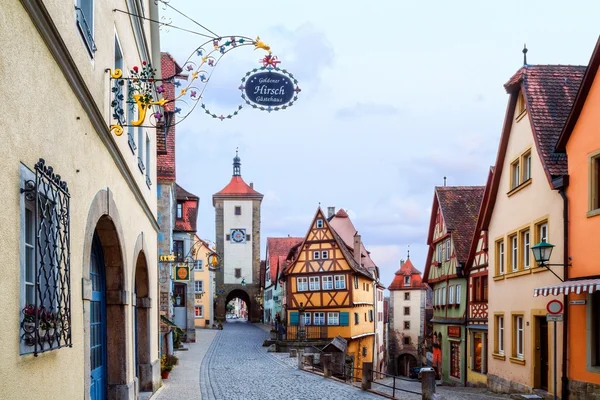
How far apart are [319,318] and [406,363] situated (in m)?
29.8

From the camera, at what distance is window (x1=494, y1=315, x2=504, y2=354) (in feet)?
72.5

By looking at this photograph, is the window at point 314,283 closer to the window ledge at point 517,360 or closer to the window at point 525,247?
the window ledge at point 517,360

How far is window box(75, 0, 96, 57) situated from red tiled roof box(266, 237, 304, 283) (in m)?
59.9

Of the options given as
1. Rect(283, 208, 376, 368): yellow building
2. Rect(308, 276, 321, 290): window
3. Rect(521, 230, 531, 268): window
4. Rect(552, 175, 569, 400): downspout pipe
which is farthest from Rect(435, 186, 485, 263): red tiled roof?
Rect(308, 276, 321, 290): window

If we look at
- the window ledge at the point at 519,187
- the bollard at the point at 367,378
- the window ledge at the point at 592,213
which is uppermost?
the window ledge at the point at 519,187

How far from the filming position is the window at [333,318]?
43.7m

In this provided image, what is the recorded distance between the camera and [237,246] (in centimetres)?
7562

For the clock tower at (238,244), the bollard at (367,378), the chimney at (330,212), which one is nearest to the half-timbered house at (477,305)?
the bollard at (367,378)

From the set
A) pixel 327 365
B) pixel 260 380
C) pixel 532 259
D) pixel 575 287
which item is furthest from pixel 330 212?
pixel 575 287

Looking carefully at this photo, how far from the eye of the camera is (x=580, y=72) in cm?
1945

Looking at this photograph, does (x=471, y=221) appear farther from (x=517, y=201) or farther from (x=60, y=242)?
(x=60, y=242)

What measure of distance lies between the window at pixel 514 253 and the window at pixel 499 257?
897 millimetres

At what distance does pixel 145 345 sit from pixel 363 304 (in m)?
33.7

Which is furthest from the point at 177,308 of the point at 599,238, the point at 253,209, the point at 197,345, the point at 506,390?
the point at 253,209
